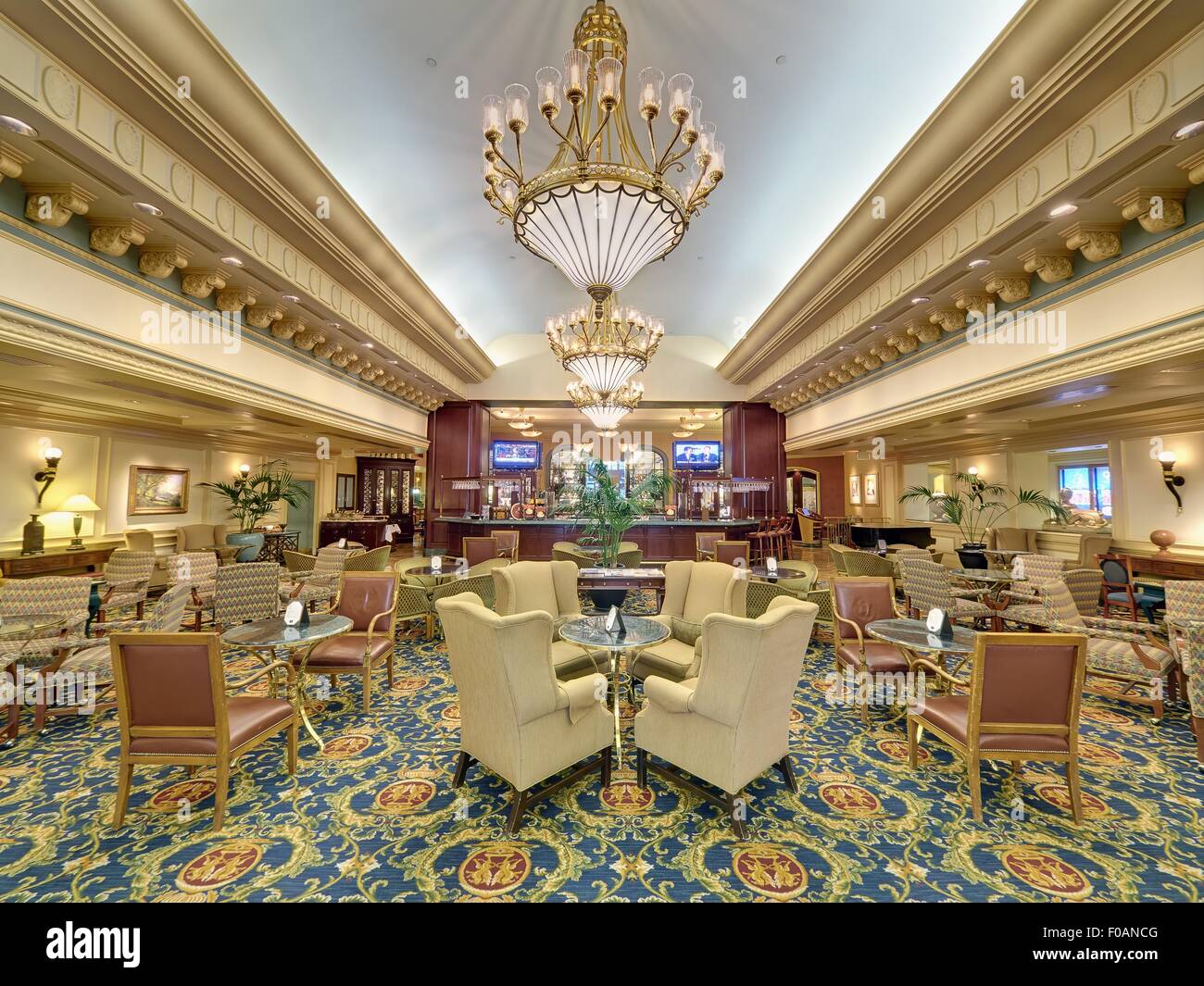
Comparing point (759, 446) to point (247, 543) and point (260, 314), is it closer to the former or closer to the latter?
point (260, 314)

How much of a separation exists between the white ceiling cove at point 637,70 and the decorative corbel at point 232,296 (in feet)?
4.41

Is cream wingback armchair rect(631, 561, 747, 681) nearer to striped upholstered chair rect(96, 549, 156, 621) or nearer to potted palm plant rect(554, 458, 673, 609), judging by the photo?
potted palm plant rect(554, 458, 673, 609)

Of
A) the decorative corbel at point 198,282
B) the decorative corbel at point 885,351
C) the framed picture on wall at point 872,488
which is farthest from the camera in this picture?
the framed picture on wall at point 872,488

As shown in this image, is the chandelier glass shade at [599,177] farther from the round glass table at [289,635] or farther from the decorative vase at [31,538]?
the decorative vase at [31,538]

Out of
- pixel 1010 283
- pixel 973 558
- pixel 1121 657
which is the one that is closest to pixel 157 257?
pixel 1010 283

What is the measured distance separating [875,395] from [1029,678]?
204 inches

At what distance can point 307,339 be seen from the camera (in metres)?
5.66

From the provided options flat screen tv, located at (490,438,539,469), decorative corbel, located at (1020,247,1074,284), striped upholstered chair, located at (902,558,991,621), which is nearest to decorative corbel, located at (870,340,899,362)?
decorative corbel, located at (1020,247,1074,284)

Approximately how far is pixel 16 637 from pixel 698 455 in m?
13.7


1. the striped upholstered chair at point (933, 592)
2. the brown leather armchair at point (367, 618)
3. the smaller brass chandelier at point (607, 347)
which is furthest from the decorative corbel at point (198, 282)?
the striped upholstered chair at point (933, 592)

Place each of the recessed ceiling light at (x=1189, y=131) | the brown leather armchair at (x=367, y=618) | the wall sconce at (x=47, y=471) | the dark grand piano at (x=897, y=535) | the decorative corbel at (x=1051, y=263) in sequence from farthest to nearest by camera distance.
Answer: the dark grand piano at (x=897, y=535) < the wall sconce at (x=47, y=471) < the brown leather armchair at (x=367, y=618) < the decorative corbel at (x=1051, y=263) < the recessed ceiling light at (x=1189, y=131)

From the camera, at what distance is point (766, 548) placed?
1002 cm

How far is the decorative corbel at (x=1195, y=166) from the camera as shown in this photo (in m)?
2.64

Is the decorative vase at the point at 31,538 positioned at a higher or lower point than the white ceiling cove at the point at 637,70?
lower
